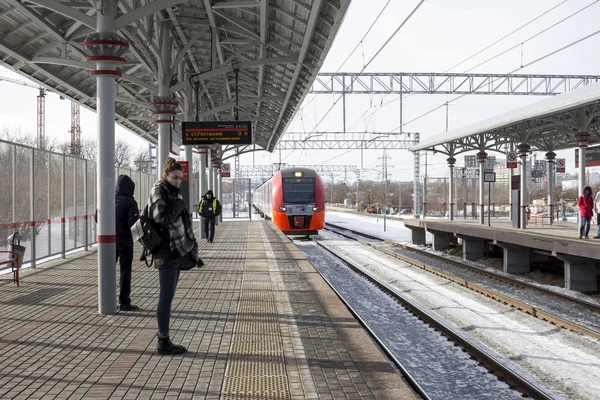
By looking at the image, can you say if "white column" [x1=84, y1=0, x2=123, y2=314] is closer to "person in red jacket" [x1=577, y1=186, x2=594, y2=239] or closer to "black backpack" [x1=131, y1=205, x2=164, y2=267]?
"black backpack" [x1=131, y1=205, x2=164, y2=267]

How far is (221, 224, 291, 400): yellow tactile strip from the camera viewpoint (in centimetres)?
462

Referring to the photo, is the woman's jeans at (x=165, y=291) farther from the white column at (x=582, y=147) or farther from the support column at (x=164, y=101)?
the white column at (x=582, y=147)

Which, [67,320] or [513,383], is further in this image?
[67,320]

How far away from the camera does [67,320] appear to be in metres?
7.21

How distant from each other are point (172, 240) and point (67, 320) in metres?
2.56

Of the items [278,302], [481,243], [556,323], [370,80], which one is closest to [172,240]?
[278,302]

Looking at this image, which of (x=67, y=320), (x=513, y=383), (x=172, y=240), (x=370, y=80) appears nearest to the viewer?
(x=172, y=240)

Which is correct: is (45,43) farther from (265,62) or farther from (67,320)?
(67,320)

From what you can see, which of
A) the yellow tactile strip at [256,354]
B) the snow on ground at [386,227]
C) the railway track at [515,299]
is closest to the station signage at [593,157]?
the snow on ground at [386,227]

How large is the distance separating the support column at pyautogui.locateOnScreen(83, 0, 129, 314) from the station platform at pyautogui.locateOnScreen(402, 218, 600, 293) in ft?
26.1

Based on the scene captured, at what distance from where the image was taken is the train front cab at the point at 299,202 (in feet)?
78.7

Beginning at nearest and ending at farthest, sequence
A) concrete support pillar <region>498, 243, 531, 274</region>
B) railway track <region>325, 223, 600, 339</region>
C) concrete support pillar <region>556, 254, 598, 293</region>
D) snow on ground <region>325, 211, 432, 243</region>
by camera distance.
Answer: railway track <region>325, 223, 600, 339</region>, concrete support pillar <region>556, 254, 598, 293</region>, concrete support pillar <region>498, 243, 531, 274</region>, snow on ground <region>325, 211, 432, 243</region>

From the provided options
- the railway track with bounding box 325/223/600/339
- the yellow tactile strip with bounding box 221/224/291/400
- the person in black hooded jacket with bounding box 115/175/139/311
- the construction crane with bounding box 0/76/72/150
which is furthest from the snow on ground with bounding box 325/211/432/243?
the construction crane with bounding box 0/76/72/150

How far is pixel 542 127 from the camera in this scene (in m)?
22.1
